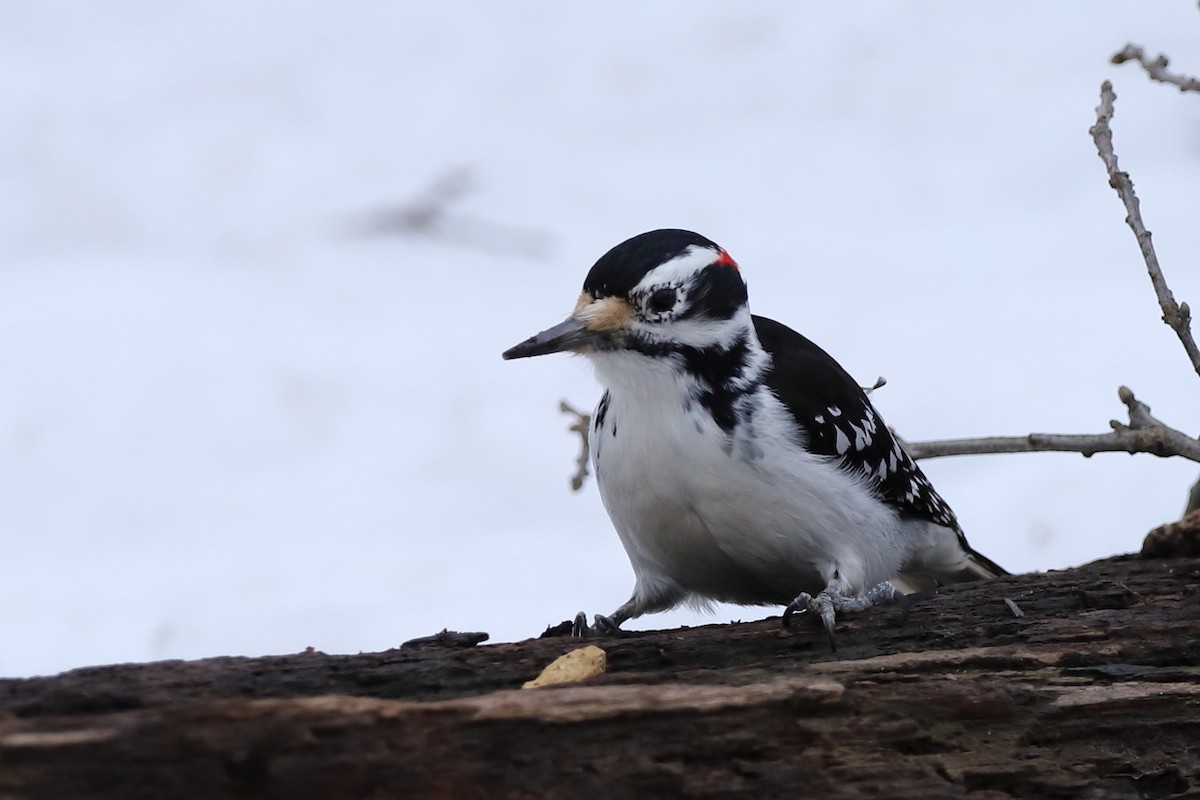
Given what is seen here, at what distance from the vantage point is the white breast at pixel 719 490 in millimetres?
3818

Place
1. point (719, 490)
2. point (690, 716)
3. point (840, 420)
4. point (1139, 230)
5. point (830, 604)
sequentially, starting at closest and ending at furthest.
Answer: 1. point (690, 716)
2. point (830, 604)
3. point (719, 490)
4. point (840, 420)
5. point (1139, 230)

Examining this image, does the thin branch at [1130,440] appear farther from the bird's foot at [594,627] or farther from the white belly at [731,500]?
the bird's foot at [594,627]

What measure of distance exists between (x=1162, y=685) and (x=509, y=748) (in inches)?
64.6

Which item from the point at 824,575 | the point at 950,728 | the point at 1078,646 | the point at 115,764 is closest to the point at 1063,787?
the point at 950,728

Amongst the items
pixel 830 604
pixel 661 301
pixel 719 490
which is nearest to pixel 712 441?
pixel 719 490

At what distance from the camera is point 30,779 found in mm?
2182

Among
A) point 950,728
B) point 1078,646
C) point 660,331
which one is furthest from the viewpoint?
point 660,331

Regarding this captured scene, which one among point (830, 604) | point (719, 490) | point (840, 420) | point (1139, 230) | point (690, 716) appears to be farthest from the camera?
point (1139, 230)

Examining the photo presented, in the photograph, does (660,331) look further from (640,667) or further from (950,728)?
(950,728)

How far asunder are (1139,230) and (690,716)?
291cm

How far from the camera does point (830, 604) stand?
3596mm

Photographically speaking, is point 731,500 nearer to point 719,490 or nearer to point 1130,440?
point 719,490

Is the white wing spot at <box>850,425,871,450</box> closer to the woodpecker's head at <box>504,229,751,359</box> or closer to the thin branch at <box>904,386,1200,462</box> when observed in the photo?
the woodpecker's head at <box>504,229,751,359</box>

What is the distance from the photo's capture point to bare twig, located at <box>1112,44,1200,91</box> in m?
Answer: 4.76
